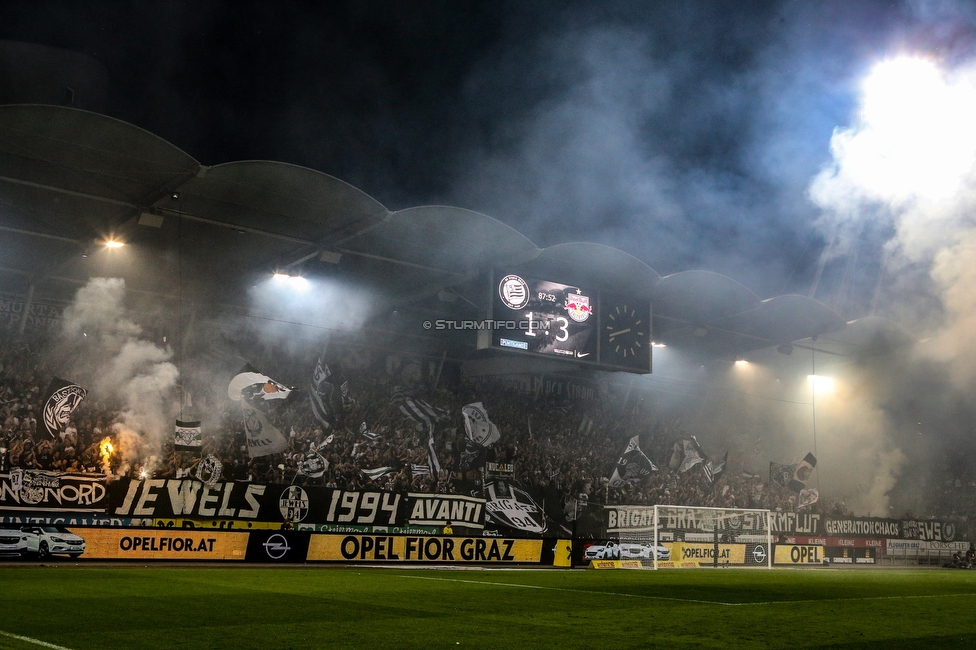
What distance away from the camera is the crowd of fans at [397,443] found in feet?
71.4

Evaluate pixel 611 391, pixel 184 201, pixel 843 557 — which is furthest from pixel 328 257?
pixel 843 557

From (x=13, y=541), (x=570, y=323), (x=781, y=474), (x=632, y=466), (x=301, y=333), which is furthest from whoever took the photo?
(x=781, y=474)

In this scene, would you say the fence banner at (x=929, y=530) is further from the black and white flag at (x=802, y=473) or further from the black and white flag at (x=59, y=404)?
the black and white flag at (x=59, y=404)

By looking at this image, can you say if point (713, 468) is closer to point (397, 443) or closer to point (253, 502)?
point (397, 443)

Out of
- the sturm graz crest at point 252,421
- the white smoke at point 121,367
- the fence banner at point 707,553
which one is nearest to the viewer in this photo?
the white smoke at point 121,367

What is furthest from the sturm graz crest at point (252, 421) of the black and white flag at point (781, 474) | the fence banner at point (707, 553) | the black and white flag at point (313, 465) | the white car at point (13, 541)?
the black and white flag at point (781, 474)

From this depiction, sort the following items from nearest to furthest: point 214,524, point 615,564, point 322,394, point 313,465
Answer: point 214,524, point 615,564, point 313,465, point 322,394

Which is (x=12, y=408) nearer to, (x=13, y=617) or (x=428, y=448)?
(x=428, y=448)

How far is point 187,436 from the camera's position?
894 inches

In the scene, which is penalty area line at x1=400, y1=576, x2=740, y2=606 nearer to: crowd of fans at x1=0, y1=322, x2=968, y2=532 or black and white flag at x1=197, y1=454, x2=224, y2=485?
black and white flag at x1=197, y1=454, x2=224, y2=485

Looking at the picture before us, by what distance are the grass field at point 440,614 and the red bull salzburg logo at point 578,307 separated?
11633mm

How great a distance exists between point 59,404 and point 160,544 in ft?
17.6

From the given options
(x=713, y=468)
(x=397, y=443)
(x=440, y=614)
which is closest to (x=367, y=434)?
(x=397, y=443)

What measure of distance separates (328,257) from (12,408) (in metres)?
8.75
